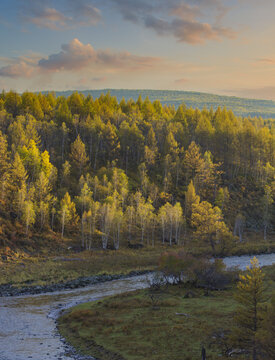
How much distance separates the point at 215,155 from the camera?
142m

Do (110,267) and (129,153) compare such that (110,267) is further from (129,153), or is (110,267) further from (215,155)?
(215,155)

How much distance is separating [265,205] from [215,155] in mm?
32365

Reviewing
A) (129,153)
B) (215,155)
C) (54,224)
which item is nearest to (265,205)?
(215,155)

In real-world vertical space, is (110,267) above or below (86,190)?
below

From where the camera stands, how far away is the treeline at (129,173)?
89.6 metres

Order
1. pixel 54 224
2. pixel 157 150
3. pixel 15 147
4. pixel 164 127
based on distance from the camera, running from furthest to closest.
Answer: pixel 164 127, pixel 157 150, pixel 15 147, pixel 54 224

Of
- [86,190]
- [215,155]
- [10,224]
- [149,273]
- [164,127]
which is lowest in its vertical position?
[149,273]

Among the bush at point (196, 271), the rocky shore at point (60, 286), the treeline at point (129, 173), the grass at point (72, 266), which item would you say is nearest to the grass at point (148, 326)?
the bush at point (196, 271)

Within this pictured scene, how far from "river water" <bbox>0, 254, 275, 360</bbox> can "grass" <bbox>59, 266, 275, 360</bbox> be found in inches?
75.4

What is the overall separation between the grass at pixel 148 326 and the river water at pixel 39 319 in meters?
1.92

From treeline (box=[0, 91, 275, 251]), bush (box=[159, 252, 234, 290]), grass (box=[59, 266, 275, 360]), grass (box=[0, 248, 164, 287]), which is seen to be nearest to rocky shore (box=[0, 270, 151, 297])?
grass (box=[0, 248, 164, 287])

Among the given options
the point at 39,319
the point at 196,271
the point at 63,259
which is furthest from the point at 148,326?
the point at 63,259

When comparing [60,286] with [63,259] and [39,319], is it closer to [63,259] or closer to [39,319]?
[63,259]

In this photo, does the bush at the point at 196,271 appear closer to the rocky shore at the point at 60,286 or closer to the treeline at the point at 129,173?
the rocky shore at the point at 60,286
